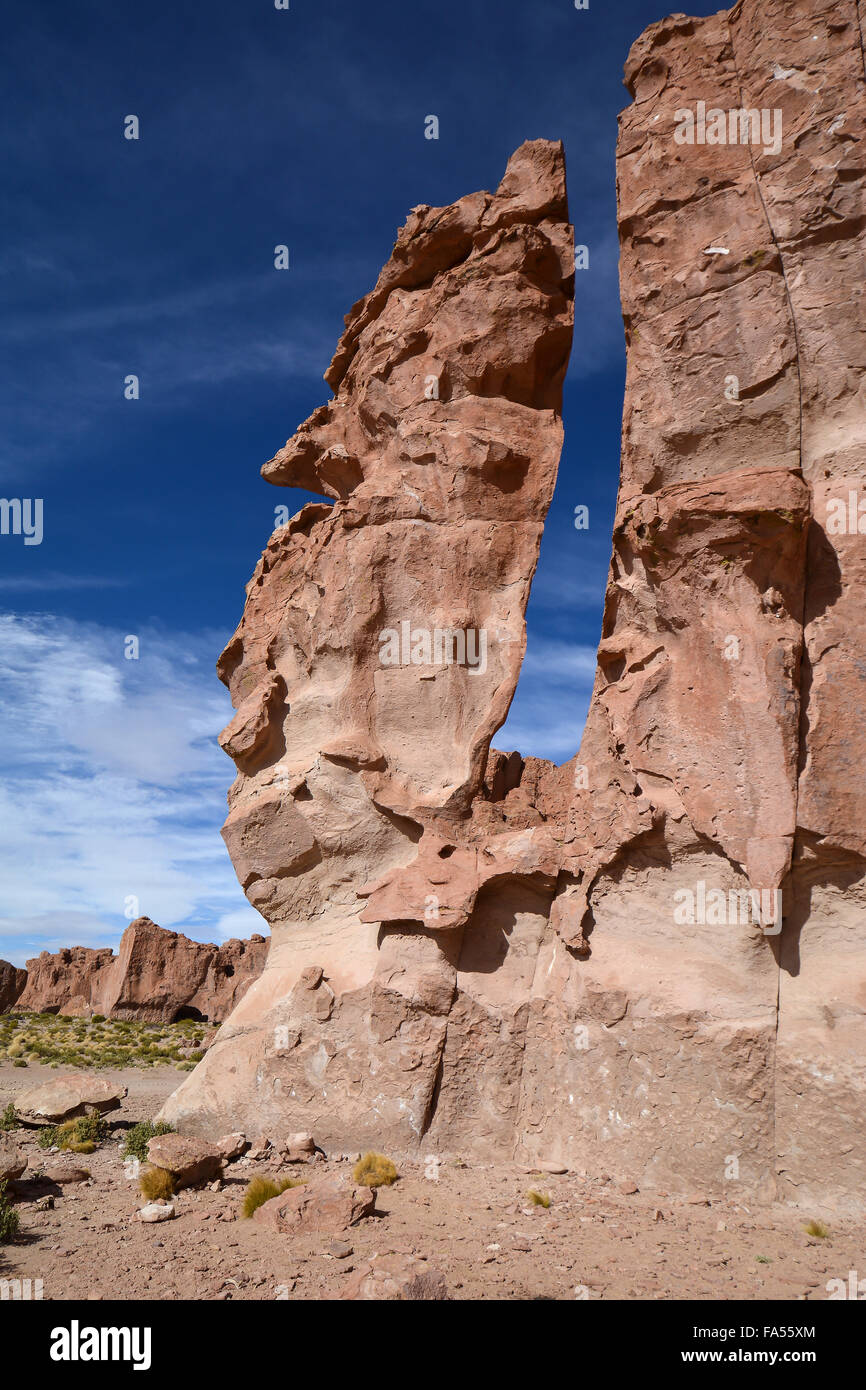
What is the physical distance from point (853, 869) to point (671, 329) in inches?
270

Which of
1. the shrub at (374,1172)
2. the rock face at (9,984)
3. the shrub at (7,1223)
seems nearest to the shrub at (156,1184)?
the shrub at (7,1223)

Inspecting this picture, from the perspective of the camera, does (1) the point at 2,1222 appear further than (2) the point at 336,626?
No

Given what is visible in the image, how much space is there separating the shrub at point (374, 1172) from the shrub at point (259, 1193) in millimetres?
745

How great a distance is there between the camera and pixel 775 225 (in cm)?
1042

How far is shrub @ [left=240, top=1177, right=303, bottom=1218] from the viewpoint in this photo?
8.62 metres

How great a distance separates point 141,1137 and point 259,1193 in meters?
3.69

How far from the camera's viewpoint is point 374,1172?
382 inches

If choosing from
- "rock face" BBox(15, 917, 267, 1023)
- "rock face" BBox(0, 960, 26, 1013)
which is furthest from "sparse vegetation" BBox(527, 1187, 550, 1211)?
"rock face" BBox(0, 960, 26, 1013)

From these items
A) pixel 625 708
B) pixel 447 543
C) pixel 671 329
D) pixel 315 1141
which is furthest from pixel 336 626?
pixel 315 1141

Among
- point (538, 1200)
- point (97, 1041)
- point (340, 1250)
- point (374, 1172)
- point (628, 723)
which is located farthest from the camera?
point (97, 1041)

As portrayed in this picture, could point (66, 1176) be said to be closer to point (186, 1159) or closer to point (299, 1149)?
point (186, 1159)

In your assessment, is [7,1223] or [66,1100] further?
[66,1100]

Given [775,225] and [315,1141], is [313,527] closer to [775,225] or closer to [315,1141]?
[775,225]
